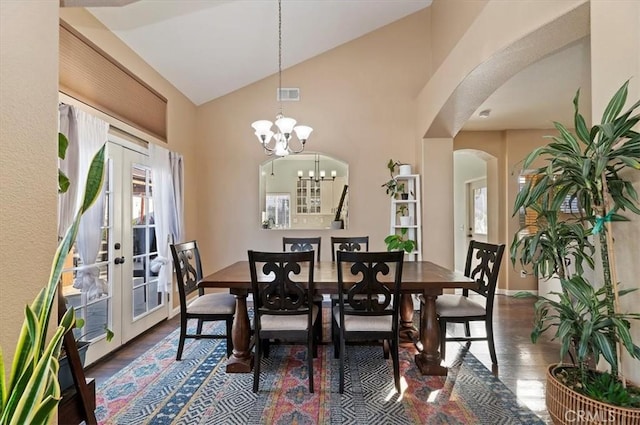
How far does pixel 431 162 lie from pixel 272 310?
10.2 ft

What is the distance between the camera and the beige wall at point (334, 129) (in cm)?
→ 473

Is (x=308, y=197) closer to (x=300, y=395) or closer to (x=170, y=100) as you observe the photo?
(x=170, y=100)

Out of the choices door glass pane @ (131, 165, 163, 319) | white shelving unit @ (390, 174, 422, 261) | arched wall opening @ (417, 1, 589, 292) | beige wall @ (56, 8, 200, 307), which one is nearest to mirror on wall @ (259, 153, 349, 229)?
white shelving unit @ (390, 174, 422, 261)

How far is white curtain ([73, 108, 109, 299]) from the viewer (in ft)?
8.23

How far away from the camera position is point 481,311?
110 inches

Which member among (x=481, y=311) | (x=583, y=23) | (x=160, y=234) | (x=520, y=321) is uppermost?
(x=583, y=23)

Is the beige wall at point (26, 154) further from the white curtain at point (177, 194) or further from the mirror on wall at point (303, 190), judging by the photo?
the mirror on wall at point (303, 190)

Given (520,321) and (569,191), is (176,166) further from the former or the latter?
(520,321)

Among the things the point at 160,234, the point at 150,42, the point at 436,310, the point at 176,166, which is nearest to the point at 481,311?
the point at 436,310

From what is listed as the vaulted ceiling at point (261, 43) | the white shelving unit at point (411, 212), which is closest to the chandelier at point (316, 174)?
the white shelving unit at point (411, 212)

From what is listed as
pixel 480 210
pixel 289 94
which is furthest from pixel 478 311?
pixel 480 210

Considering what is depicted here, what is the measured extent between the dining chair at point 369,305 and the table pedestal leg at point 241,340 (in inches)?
32.4

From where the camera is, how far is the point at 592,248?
1.67 metres

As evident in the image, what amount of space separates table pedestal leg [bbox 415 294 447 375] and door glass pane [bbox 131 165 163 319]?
9.63 feet
